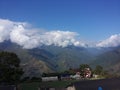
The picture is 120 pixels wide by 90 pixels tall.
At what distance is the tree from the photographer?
90.5 meters

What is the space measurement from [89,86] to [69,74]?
3422 inches

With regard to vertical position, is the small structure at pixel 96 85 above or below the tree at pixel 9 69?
below

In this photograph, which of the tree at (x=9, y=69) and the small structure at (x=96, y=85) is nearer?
the small structure at (x=96, y=85)

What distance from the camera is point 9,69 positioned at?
92.2 meters

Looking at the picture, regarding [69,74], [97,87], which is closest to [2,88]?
[97,87]

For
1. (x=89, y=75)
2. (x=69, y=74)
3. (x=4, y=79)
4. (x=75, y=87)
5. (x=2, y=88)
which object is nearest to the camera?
(x=75, y=87)

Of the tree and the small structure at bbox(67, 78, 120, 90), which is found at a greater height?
the tree

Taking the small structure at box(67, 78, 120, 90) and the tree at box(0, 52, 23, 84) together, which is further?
the tree at box(0, 52, 23, 84)

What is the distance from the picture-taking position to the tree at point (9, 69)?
297ft

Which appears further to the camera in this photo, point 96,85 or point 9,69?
point 9,69

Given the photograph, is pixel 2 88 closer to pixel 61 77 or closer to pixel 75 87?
pixel 75 87

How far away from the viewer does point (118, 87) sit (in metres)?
45.8

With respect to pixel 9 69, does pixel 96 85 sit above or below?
below

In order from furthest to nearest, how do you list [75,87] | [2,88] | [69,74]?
[69,74] → [2,88] → [75,87]
